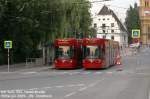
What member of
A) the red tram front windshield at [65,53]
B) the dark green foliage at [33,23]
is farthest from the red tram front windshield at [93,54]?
the dark green foliage at [33,23]

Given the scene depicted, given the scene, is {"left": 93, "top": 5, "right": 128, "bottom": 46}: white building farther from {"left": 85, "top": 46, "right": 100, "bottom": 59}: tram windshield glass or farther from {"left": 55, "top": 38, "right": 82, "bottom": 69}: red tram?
{"left": 85, "top": 46, "right": 100, "bottom": 59}: tram windshield glass

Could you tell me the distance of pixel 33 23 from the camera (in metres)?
56.2

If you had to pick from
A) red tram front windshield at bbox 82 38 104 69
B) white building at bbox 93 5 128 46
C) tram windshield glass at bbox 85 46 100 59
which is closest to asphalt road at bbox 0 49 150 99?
red tram front windshield at bbox 82 38 104 69

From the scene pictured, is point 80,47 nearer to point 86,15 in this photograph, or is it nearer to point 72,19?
point 72,19

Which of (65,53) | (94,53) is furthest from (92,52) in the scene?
(65,53)

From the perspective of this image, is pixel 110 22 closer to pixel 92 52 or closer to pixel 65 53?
pixel 65 53

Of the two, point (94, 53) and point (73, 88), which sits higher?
point (94, 53)

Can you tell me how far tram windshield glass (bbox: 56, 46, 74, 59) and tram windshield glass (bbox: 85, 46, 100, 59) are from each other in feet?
5.44

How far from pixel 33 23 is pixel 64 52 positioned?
7340 mm

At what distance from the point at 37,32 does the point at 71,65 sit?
10331mm

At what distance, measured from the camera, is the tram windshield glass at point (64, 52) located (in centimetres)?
5027

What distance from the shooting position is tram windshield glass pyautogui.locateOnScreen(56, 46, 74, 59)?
50.3 m

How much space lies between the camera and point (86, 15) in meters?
82.5

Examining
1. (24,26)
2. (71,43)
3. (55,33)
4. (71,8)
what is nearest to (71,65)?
(71,43)
